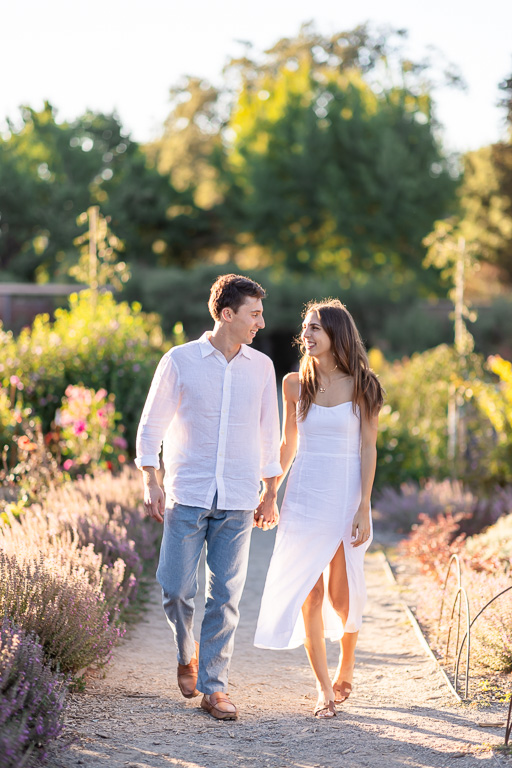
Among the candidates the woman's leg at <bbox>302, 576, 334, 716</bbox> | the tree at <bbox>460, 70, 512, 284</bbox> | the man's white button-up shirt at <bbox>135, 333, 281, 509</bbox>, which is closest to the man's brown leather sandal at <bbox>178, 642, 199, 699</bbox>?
the woman's leg at <bbox>302, 576, 334, 716</bbox>

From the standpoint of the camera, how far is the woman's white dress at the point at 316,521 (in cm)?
385

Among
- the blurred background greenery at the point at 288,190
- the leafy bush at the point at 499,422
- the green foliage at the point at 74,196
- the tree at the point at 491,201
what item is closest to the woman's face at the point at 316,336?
the leafy bush at the point at 499,422

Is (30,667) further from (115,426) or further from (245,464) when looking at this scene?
(115,426)

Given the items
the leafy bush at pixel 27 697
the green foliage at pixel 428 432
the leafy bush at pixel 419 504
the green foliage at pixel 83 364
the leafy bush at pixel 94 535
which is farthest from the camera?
the green foliage at pixel 428 432

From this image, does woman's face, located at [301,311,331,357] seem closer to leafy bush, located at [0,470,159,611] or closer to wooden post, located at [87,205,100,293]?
leafy bush, located at [0,470,159,611]

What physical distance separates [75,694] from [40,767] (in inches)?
35.6

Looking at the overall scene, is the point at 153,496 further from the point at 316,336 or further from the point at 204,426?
the point at 316,336

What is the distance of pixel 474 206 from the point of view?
33.5 m

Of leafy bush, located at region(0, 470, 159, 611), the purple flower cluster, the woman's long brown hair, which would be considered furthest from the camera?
leafy bush, located at region(0, 470, 159, 611)

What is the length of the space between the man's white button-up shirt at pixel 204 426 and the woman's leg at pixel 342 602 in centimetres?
47

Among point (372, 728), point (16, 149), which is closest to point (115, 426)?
point (372, 728)

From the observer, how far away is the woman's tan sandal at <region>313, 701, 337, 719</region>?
148 inches

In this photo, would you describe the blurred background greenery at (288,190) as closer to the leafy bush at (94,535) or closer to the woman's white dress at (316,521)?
the leafy bush at (94,535)

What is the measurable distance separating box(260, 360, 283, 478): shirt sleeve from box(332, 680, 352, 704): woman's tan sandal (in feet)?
Result: 3.18
